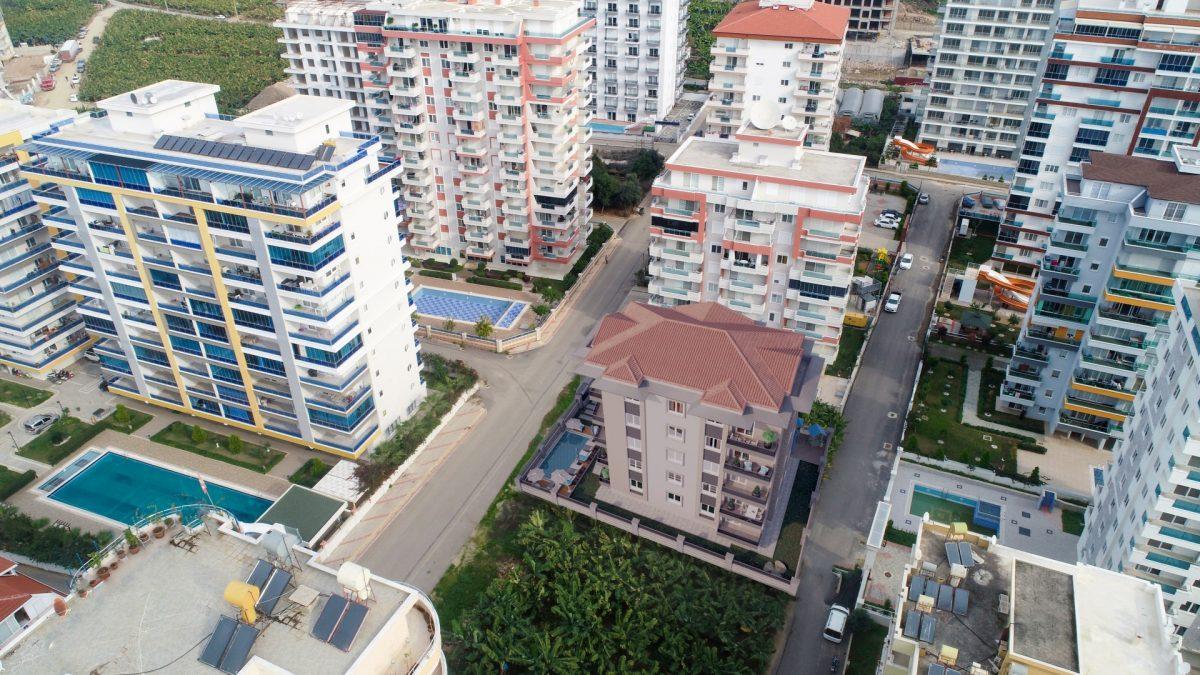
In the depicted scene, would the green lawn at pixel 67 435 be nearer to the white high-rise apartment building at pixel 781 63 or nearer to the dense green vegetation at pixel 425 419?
the dense green vegetation at pixel 425 419

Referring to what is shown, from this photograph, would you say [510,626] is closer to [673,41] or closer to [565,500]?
[565,500]

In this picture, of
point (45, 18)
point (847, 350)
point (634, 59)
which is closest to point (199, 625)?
point (847, 350)

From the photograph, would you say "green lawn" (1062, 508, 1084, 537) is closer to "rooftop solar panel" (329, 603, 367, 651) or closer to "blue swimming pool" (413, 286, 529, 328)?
"blue swimming pool" (413, 286, 529, 328)

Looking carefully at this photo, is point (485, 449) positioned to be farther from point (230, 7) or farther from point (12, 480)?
point (230, 7)

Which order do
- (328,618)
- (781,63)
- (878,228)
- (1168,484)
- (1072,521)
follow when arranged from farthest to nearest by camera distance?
(878,228)
(781,63)
(1072,521)
(1168,484)
(328,618)

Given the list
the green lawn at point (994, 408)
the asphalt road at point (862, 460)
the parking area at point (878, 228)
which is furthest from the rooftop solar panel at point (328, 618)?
the parking area at point (878, 228)
